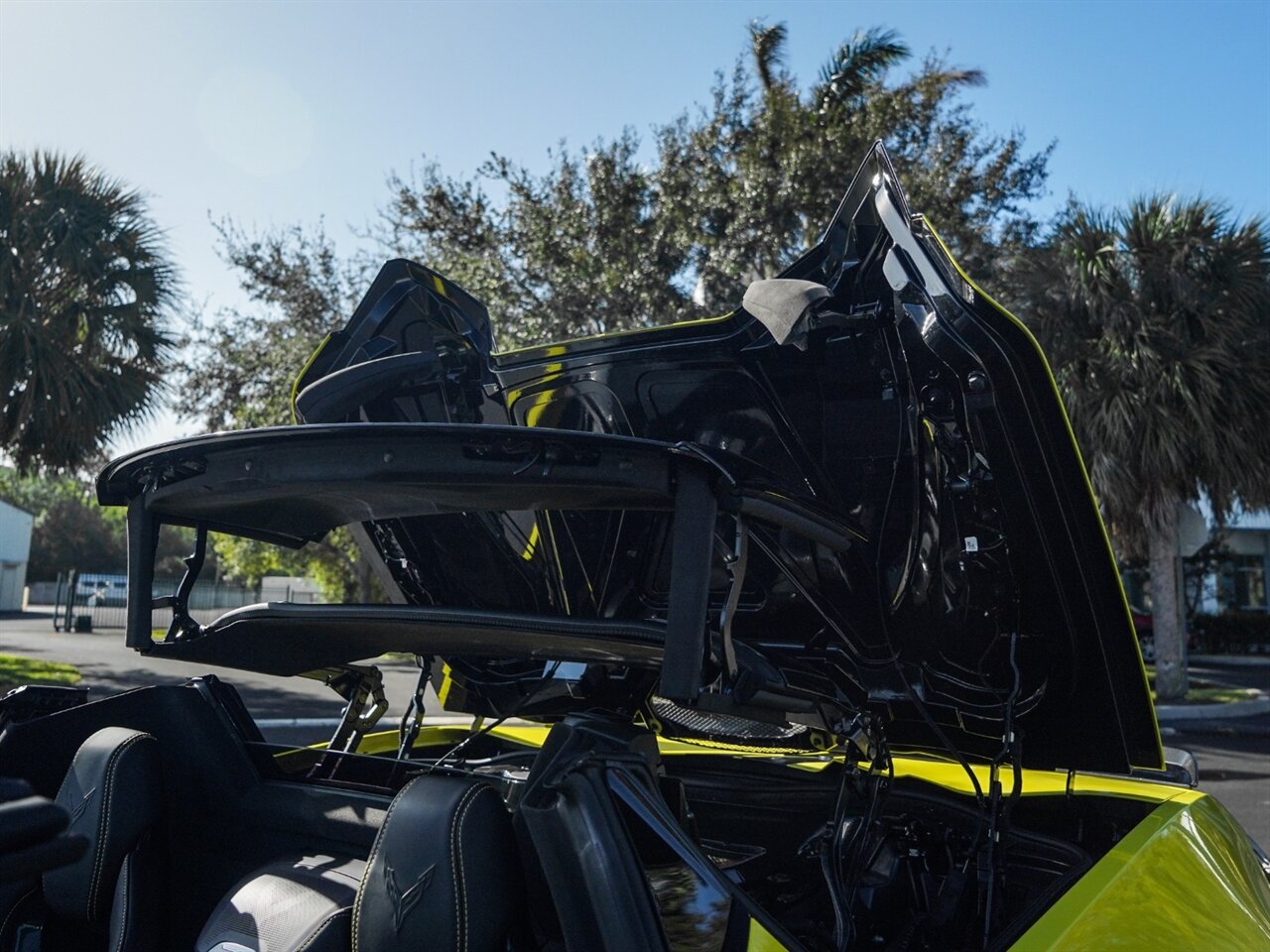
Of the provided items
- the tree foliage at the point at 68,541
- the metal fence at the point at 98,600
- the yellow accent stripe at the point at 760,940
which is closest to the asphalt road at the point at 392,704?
the yellow accent stripe at the point at 760,940

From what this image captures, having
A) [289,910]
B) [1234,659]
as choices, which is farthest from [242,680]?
[1234,659]

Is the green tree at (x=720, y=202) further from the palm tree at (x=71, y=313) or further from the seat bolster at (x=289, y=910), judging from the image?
the seat bolster at (x=289, y=910)

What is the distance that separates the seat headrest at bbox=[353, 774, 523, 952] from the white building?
181 feet

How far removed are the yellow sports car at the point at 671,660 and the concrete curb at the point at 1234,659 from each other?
2514 cm

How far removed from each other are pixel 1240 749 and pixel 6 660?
51.7ft

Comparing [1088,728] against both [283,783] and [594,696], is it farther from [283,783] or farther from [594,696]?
[283,783]

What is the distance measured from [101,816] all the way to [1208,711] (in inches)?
580

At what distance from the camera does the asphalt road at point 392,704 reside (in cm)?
819

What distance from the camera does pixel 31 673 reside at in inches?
539

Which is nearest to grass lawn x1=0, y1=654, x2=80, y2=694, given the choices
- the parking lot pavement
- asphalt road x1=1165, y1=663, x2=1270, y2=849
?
the parking lot pavement

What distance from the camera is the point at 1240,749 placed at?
10.6m

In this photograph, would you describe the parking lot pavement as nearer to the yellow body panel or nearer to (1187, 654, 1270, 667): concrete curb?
the yellow body panel

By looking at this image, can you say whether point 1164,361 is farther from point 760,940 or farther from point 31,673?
point 31,673

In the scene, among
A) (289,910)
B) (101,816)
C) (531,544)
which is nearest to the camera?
(289,910)
